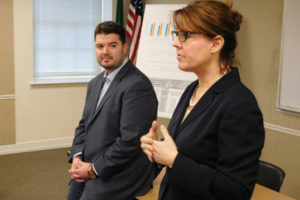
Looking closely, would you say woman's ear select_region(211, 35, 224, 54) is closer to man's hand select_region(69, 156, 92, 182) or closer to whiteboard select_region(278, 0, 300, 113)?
man's hand select_region(69, 156, 92, 182)

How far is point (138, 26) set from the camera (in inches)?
193

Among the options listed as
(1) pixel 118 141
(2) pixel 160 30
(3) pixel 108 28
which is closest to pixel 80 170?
(1) pixel 118 141

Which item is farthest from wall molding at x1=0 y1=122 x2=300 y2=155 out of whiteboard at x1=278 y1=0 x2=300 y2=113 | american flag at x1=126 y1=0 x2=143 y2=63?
whiteboard at x1=278 y1=0 x2=300 y2=113

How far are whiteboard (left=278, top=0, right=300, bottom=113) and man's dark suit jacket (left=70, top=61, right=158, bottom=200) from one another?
1.53 metres

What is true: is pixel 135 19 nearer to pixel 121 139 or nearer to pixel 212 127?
pixel 121 139

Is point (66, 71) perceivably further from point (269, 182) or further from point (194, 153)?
point (194, 153)

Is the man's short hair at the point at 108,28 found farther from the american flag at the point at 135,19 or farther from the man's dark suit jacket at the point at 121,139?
the american flag at the point at 135,19

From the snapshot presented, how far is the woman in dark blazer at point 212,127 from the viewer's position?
1019 millimetres

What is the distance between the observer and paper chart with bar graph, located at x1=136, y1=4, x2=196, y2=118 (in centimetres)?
308

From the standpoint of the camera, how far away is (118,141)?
200 cm

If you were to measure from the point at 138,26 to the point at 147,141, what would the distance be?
3.92 meters

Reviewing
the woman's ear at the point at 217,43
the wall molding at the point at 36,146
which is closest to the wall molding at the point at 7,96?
the wall molding at the point at 36,146

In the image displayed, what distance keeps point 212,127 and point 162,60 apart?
2.21m

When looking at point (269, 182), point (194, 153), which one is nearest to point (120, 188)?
point (269, 182)
